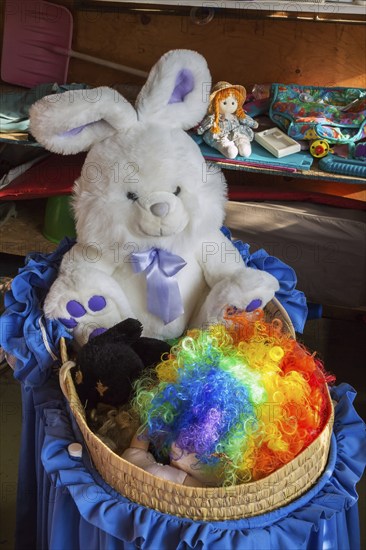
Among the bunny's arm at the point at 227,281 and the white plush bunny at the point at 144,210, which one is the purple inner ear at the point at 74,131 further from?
the bunny's arm at the point at 227,281

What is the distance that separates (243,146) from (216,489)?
1225 mm

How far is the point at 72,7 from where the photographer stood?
2.34 meters

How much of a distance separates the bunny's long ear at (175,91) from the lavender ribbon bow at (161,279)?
25 cm

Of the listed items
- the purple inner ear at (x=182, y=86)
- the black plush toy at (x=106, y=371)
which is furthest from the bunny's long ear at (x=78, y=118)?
the black plush toy at (x=106, y=371)

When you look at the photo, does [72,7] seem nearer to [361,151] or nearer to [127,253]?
[361,151]

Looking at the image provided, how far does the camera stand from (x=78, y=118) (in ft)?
4.10

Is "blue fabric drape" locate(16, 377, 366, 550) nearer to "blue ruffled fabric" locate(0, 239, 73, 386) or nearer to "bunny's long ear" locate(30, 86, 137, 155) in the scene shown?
"blue ruffled fabric" locate(0, 239, 73, 386)

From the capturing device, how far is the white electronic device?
1966mm

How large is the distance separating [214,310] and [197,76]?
45 cm

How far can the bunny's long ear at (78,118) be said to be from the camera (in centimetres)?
125

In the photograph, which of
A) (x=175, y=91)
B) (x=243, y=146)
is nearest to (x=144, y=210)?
(x=175, y=91)

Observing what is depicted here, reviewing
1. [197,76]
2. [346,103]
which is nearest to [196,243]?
[197,76]

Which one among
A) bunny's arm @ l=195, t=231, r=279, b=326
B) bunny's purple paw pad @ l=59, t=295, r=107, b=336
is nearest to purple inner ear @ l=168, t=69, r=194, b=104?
bunny's arm @ l=195, t=231, r=279, b=326

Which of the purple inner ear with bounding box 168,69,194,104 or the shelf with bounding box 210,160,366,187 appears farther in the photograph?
the shelf with bounding box 210,160,366,187
